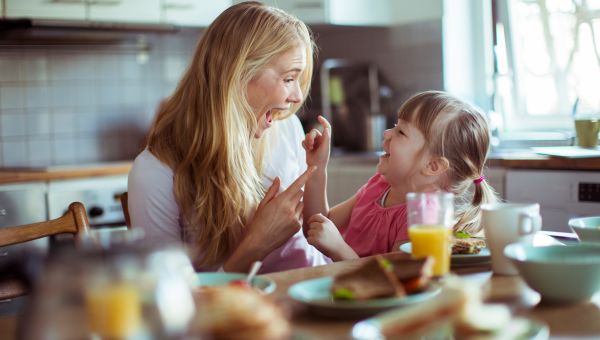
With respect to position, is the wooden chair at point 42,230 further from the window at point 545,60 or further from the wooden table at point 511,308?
the window at point 545,60

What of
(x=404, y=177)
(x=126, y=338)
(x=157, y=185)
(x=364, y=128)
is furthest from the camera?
(x=364, y=128)

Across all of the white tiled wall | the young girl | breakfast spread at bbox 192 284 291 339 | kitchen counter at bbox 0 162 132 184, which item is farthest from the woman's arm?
the white tiled wall

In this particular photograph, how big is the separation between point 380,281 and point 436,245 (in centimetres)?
22

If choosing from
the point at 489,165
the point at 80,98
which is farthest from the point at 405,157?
the point at 80,98

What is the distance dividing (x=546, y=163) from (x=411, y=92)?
1.22 metres

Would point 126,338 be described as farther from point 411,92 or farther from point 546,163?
point 411,92

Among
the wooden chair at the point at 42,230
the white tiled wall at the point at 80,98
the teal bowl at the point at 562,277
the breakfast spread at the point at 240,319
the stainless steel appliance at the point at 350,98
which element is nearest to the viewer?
the breakfast spread at the point at 240,319

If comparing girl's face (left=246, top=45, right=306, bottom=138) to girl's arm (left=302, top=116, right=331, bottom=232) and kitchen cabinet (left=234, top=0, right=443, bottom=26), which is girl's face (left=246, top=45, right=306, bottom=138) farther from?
kitchen cabinet (left=234, top=0, right=443, bottom=26)

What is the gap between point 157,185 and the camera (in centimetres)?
182

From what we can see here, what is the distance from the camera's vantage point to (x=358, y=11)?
167 inches

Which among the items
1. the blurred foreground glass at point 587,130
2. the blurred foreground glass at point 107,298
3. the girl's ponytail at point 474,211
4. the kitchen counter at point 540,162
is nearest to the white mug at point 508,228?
the girl's ponytail at point 474,211

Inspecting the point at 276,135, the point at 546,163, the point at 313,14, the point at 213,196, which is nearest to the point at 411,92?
the point at 313,14

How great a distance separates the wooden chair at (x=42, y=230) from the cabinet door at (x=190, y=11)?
2.36 metres

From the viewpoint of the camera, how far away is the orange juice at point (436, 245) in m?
1.33
